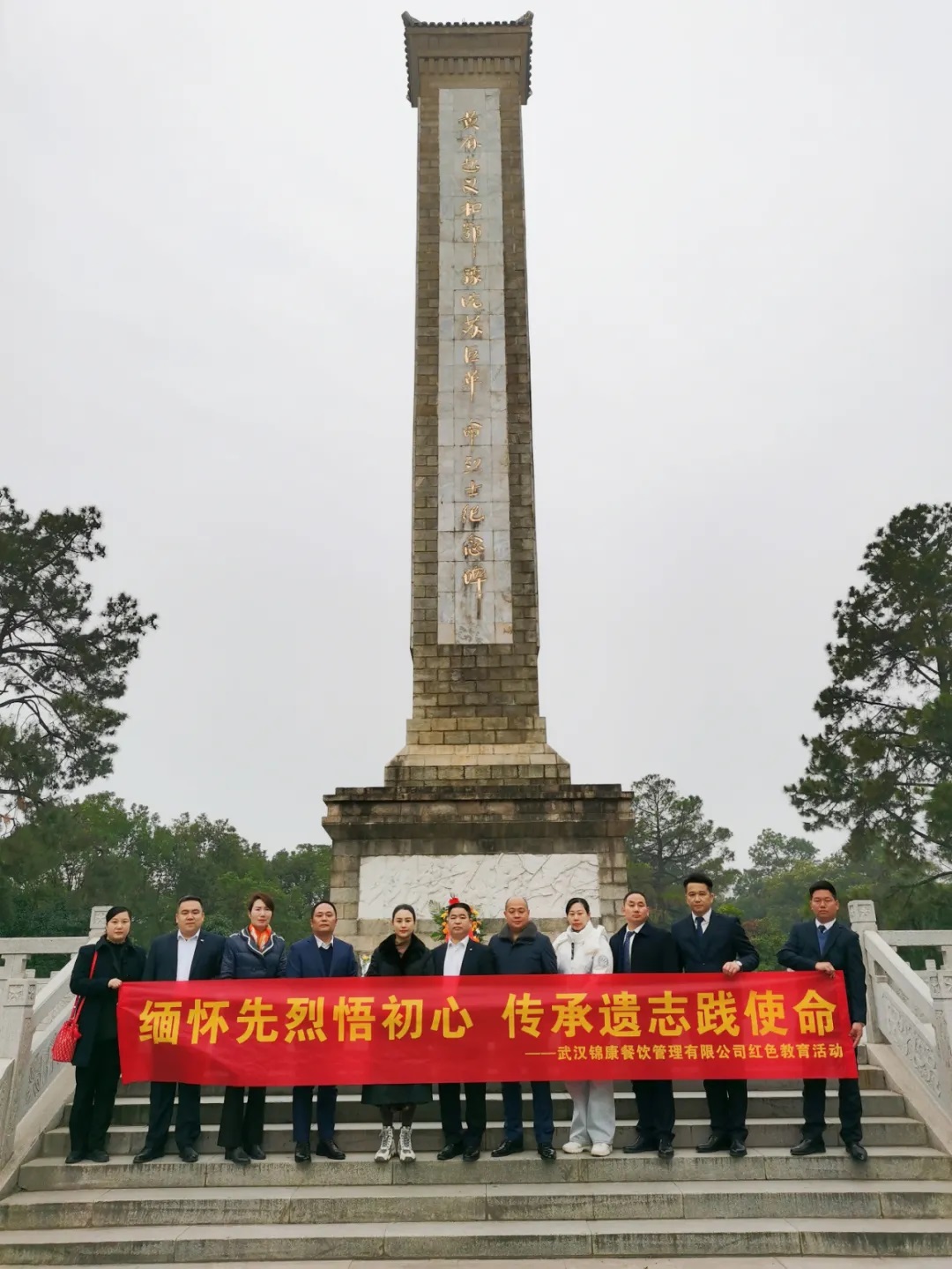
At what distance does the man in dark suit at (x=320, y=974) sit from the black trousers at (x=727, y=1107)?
1838 millimetres

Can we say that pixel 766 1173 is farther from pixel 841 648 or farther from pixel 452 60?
pixel 841 648

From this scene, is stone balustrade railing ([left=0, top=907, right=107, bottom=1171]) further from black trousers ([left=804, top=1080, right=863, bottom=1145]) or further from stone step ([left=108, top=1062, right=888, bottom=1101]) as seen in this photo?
black trousers ([left=804, top=1080, right=863, bottom=1145])

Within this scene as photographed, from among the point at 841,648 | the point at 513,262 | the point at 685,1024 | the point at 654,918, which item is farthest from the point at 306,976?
the point at 654,918

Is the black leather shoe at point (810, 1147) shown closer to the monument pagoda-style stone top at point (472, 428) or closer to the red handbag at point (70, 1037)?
the red handbag at point (70, 1037)

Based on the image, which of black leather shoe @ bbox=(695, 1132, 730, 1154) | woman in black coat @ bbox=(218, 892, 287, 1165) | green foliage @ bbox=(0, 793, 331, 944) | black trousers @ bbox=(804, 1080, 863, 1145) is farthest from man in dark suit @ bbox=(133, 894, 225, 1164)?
green foliage @ bbox=(0, 793, 331, 944)

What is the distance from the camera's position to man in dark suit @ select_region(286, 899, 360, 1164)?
4527 millimetres

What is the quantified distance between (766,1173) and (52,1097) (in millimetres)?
3746

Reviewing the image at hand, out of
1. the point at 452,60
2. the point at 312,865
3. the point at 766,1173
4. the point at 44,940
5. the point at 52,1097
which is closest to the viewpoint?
the point at 766,1173

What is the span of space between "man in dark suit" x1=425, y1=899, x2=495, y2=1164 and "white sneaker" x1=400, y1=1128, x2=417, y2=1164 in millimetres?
147

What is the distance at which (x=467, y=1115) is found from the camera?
14.8 feet

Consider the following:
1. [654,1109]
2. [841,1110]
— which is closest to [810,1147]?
[841,1110]

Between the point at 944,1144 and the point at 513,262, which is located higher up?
the point at 513,262

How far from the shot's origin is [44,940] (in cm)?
641

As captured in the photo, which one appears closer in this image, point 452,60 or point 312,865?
point 452,60
